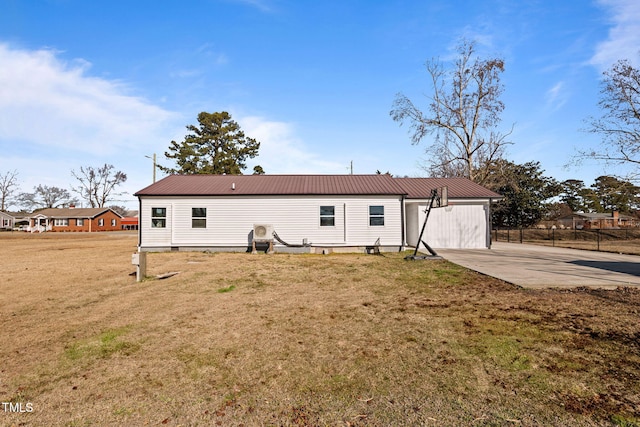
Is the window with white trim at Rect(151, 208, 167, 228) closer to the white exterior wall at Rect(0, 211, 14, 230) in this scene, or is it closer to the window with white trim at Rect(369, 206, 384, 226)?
the window with white trim at Rect(369, 206, 384, 226)

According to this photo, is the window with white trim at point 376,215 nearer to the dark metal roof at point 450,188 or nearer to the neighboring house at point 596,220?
the dark metal roof at point 450,188

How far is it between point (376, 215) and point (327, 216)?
2.44 m

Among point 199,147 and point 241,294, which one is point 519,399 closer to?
point 241,294

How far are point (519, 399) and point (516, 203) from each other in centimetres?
3864

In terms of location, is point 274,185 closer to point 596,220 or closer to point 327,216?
point 327,216

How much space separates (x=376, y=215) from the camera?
16.4m

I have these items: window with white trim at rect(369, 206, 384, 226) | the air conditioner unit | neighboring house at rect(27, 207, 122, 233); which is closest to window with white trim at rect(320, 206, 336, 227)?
window with white trim at rect(369, 206, 384, 226)

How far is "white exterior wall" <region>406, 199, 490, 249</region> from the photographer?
17250mm

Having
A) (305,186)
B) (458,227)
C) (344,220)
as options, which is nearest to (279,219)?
(305,186)

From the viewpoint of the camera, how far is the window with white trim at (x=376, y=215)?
53.7ft

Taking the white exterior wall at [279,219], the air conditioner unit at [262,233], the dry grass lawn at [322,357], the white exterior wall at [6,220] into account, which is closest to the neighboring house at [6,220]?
the white exterior wall at [6,220]

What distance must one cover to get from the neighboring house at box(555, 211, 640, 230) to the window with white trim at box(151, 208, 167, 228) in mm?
58721

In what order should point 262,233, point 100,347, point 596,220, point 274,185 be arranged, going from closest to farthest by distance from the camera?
point 100,347 → point 262,233 → point 274,185 → point 596,220

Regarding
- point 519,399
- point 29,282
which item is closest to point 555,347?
→ point 519,399
